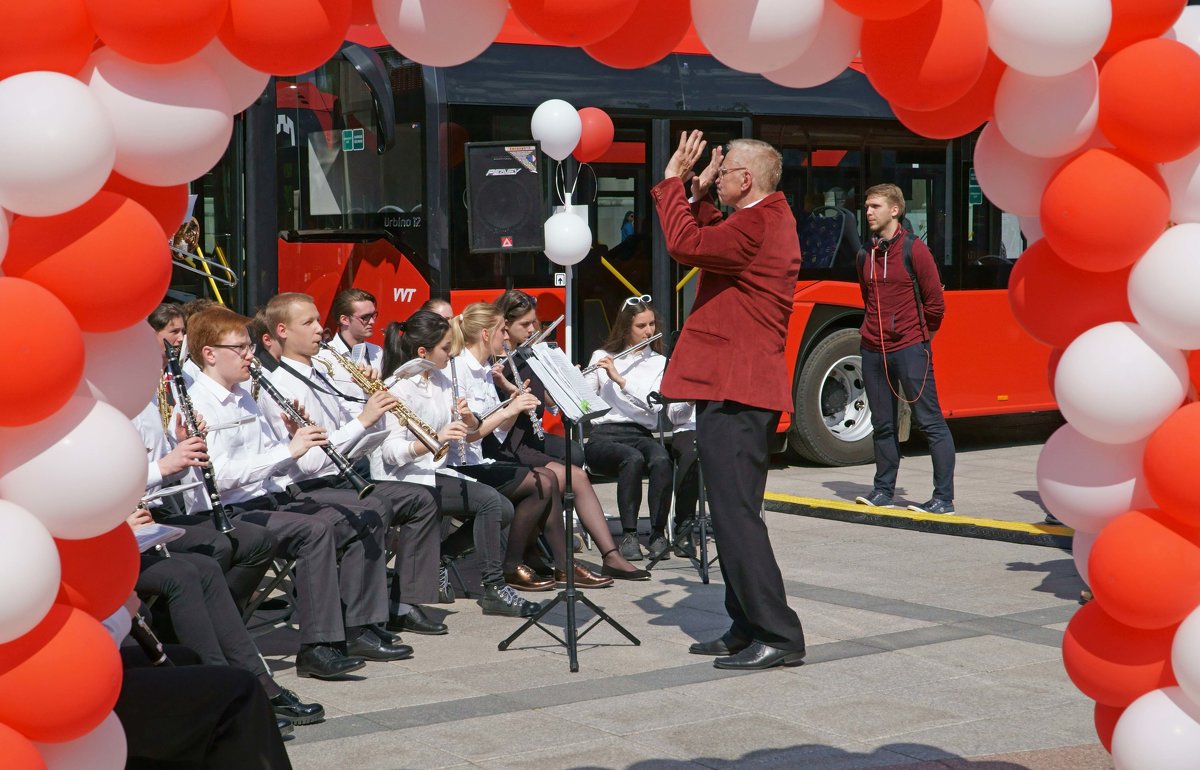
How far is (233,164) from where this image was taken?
1146 centimetres

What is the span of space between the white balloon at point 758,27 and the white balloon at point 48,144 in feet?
4.60

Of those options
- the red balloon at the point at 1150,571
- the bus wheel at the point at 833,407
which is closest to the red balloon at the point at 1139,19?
the red balloon at the point at 1150,571

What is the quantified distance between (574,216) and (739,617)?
4685 millimetres

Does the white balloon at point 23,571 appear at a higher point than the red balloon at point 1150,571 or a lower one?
higher

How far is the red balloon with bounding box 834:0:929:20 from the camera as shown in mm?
3500

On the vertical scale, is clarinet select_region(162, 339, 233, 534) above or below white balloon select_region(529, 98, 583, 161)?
below

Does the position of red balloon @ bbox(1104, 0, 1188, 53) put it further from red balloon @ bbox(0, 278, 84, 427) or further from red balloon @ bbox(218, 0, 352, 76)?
red balloon @ bbox(0, 278, 84, 427)

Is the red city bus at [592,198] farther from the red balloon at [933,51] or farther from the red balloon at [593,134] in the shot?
the red balloon at [933,51]

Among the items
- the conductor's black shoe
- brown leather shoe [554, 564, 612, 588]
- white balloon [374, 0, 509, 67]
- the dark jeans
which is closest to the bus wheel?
the dark jeans

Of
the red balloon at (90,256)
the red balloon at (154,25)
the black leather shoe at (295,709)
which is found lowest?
the black leather shoe at (295,709)

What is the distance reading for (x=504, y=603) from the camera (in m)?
7.47

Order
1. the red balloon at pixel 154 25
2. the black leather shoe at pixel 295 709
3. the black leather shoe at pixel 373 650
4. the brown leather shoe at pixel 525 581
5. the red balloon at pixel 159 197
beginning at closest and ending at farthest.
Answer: the red balloon at pixel 154 25 → the red balloon at pixel 159 197 → the black leather shoe at pixel 295 709 → the black leather shoe at pixel 373 650 → the brown leather shoe at pixel 525 581

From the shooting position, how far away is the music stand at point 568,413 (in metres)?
6.42

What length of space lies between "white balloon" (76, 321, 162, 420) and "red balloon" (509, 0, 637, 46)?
1107mm
